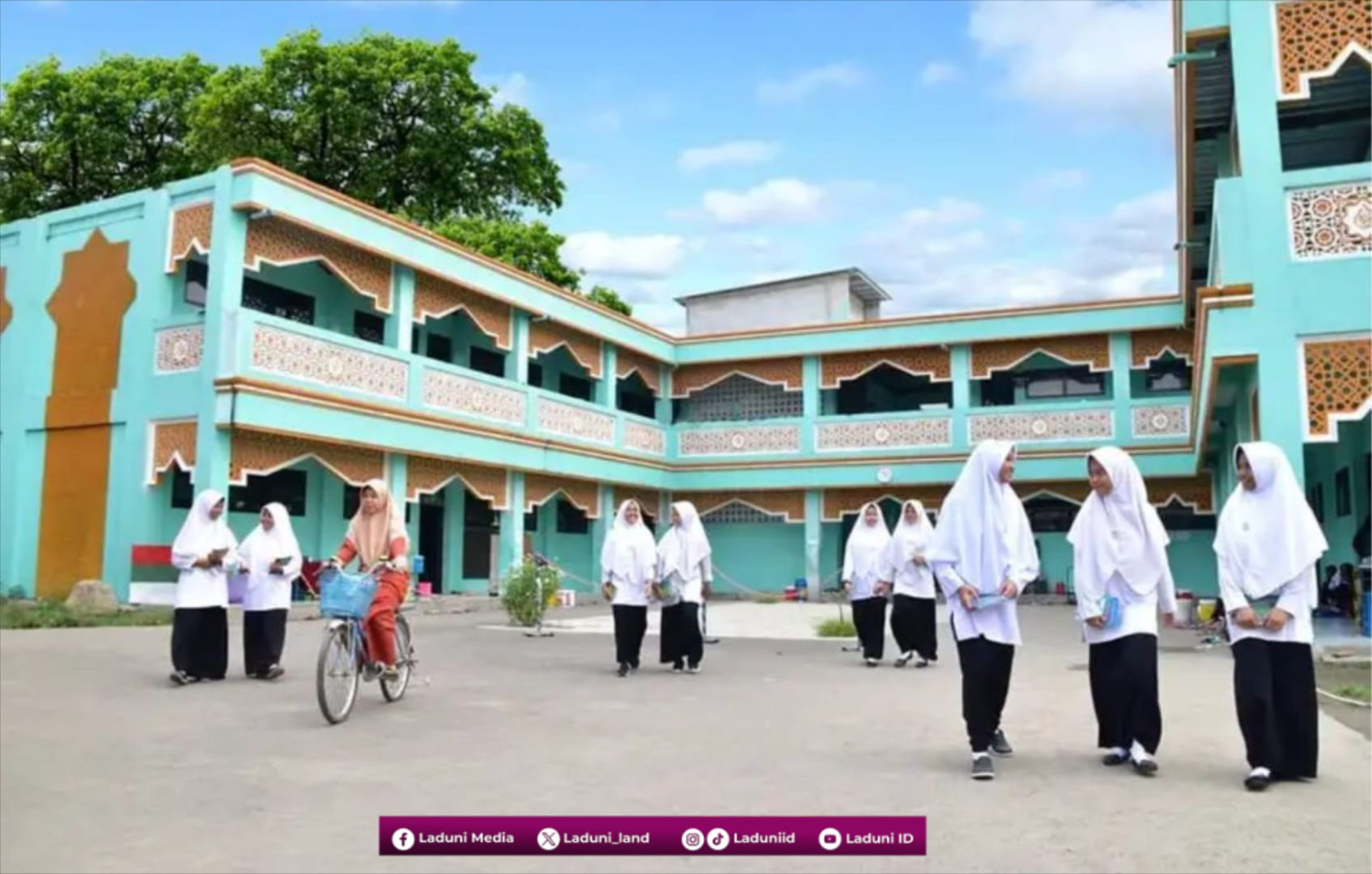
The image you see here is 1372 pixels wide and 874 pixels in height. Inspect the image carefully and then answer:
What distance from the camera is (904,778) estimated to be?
195 inches

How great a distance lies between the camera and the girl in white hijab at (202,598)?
836 centimetres

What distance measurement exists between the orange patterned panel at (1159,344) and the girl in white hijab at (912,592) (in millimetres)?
12366

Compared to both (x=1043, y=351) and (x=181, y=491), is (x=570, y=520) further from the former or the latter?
(x=1043, y=351)

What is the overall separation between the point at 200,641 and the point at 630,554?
11.7 feet

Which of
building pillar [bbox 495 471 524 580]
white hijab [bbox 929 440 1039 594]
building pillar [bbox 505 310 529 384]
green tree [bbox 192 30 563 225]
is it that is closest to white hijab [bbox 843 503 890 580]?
white hijab [bbox 929 440 1039 594]

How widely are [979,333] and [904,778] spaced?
18.0 metres

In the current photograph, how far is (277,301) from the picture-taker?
16328 millimetres

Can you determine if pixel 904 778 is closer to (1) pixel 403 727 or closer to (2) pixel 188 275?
(1) pixel 403 727

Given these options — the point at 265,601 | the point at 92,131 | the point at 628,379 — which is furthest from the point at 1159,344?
the point at 92,131

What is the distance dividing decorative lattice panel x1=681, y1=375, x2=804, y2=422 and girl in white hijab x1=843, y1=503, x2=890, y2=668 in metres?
13.2

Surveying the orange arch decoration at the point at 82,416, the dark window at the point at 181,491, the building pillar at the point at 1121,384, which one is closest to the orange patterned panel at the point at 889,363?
the building pillar at the point at 1121,384

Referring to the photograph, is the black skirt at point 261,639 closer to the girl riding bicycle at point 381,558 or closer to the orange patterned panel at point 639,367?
the girl riding bicycle at point 381,558

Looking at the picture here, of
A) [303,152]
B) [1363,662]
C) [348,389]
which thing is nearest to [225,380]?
[348,389]

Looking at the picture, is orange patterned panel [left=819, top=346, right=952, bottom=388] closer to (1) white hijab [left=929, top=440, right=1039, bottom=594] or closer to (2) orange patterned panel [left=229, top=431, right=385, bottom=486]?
(2) orange patterned panel [left=229, top=431, right=385, bottom=486]
